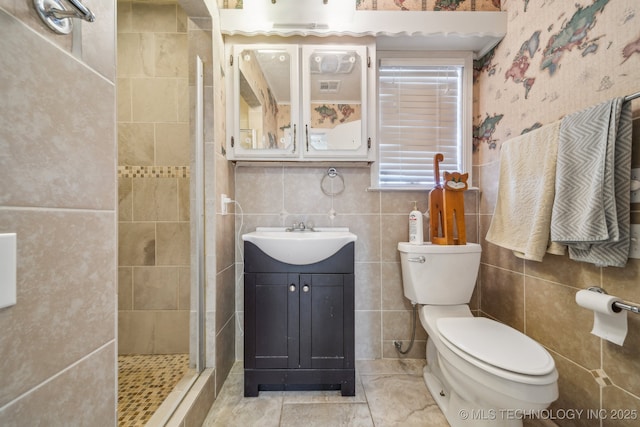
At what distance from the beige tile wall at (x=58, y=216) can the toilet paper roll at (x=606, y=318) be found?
1538mm

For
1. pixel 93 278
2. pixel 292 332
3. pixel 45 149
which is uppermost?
pixel 45 149

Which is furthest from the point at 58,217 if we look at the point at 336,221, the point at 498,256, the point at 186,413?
the point at 498,256

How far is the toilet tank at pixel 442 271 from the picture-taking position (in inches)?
56.1

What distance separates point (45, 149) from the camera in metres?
0.47

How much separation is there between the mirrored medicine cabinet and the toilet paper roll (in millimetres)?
1148

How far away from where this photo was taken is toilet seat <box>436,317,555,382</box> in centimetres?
88

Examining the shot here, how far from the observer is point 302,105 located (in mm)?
1544

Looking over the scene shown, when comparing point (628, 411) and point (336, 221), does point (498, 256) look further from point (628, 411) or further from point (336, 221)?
point (336, 221)

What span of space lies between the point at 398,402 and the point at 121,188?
2082 mm

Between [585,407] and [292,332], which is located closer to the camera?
[585,407]

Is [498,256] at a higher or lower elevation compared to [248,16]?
lower

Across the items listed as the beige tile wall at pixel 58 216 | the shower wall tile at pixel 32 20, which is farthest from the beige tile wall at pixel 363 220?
the shower wall tile at pixel 32 20

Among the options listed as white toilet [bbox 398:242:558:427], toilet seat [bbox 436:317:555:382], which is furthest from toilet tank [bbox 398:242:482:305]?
toilet seat [bbox 436:317:555:382]

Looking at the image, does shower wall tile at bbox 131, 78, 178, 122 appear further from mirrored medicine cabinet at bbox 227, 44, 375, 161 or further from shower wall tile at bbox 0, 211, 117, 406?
shower wall tile at bbox 0, 211, 117, 406
